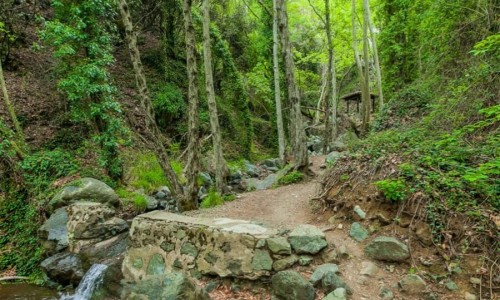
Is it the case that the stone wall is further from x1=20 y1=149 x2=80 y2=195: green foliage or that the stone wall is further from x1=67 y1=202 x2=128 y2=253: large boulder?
x1=20 y1=149 x2=80 y2=195: green foliage

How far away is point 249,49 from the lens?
20672mm

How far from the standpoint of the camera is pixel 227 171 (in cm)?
1187

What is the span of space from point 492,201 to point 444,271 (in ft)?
3.49

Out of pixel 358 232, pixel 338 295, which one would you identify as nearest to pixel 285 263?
pixel 338 295

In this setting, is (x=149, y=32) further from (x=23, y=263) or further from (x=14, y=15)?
(x=23, y=263)

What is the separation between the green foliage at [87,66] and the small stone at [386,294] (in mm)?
7932

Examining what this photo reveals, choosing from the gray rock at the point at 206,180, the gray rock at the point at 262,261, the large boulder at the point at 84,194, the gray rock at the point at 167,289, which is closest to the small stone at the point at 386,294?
the gray rock at the point at 262,261

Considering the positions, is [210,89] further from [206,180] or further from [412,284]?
[412,284]

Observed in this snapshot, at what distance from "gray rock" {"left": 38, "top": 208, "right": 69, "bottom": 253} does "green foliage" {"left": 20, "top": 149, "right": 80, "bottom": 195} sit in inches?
51.2

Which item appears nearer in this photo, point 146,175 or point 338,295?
point 338,295

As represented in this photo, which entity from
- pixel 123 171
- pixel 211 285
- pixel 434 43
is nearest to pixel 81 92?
pixel 123 171

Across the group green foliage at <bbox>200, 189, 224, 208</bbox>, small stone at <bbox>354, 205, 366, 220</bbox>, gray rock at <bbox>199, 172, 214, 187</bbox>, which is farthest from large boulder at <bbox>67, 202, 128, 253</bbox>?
small stone at <bbox>354, 205, 366, 220</bbox>

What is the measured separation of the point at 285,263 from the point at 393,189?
1.89m

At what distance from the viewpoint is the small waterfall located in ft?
18.7
